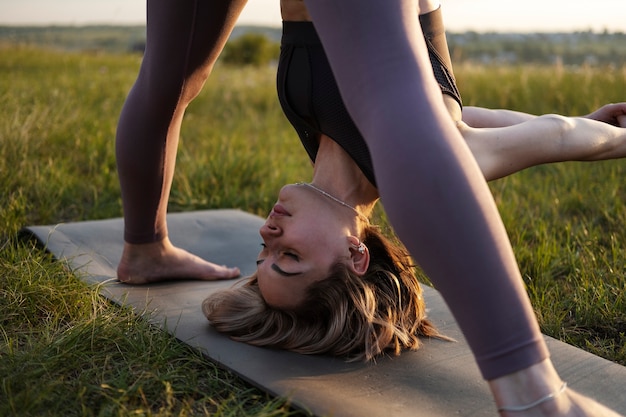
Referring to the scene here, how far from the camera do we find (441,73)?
205 cm

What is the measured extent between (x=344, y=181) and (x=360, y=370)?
0.51m

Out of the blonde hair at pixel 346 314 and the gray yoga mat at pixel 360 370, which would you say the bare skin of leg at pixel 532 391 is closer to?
the gray yoga mat at pixel 360 370

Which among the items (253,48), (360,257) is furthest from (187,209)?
(253,48)

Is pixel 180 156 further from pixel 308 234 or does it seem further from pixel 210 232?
pixel 308 234

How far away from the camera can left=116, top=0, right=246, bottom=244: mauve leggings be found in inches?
86.2

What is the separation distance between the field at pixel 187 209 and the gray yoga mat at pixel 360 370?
7cm

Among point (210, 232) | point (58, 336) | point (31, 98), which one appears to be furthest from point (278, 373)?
point (31, 98)

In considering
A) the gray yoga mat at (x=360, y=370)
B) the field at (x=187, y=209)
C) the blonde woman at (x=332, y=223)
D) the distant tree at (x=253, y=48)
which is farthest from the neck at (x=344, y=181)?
the distant tree at (x=253, y=48)

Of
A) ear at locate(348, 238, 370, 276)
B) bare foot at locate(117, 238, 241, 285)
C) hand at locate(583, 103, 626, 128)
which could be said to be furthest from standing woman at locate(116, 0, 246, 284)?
hand at locate(583, 103, 626, 128)

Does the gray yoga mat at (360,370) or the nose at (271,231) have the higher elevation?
the nose at (271,231)

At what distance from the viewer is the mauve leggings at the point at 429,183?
1265 mm

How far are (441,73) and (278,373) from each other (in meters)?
0.89

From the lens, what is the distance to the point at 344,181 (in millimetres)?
2090

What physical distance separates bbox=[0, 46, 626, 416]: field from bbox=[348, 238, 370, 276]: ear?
1.37 ft
